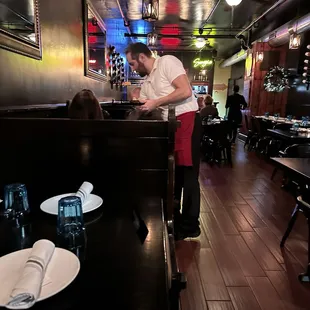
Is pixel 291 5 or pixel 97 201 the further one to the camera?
pixel 291 5

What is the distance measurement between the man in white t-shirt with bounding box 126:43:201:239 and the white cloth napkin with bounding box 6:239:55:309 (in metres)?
1.34

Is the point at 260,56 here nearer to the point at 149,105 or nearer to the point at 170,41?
the point at 170,41

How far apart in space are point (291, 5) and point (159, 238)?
6.69 m

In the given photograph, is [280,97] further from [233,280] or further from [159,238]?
[159,238]

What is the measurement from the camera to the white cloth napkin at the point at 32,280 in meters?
0.57

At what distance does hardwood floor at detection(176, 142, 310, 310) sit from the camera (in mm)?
1862

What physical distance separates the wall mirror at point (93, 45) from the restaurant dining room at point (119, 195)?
26 millimetres

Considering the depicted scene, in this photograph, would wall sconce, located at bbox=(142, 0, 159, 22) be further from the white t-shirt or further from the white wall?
the white wall

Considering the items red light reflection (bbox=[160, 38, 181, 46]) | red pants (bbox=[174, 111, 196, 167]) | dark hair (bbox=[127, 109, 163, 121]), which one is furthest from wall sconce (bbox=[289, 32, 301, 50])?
red light reflection (bbox=[160, 38, 181, 46])

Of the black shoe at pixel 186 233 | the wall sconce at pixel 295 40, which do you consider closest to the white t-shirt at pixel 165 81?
the black shoe at pixel 186 233

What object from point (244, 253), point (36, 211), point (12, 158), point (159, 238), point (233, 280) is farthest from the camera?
point (244, 253)

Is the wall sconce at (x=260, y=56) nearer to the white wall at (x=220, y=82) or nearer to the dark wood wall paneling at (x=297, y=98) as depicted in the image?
the dark wood wall paneling at (x=297, y=98)

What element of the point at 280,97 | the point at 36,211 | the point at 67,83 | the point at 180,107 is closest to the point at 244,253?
the point at 180,107

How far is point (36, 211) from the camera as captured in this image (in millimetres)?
1088
